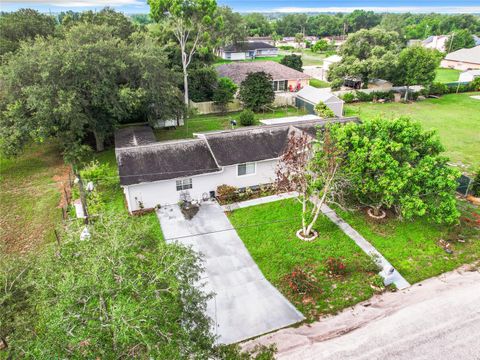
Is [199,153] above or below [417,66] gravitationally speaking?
below

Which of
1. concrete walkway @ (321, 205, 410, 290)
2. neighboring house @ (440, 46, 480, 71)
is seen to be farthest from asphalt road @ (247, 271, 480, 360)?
neighboring house @ (440, 46, 480, 71)

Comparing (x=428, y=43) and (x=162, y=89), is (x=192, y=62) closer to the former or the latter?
(x=162, y=89)

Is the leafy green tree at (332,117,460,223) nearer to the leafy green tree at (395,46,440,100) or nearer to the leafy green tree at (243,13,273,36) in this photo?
the leafy green tree at (395,46,440,100)

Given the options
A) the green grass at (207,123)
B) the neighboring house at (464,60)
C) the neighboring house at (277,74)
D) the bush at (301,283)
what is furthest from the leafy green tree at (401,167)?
the neighboring house at (464,60)

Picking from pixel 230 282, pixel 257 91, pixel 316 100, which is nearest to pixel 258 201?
pixel 230 282

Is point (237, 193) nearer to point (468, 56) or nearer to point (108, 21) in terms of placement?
point (108, 21)

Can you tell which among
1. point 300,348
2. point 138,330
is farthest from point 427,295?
point 138,330
